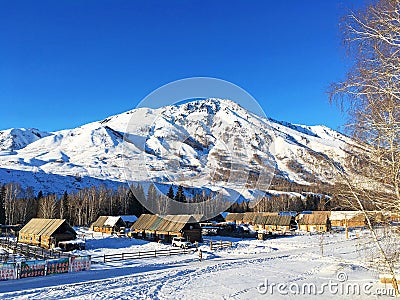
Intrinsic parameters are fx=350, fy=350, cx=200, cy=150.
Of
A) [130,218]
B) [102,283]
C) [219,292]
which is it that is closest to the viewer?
[219,292]

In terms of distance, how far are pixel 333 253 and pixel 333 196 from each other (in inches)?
930

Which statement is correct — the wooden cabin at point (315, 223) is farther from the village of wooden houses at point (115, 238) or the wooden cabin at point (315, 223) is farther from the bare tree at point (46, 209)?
the bare tree at point (46, 209)

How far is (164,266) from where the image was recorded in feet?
73.5

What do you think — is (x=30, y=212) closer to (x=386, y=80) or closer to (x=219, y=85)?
(x=219, y=85)

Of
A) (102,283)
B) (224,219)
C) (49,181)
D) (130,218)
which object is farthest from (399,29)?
(49,181)

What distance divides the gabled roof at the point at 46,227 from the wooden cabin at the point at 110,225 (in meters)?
12.5

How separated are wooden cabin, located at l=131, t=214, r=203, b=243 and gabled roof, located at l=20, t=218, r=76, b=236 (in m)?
9.26

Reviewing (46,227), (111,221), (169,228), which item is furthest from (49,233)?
(111,221)

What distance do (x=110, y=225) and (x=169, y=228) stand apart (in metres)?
13.5

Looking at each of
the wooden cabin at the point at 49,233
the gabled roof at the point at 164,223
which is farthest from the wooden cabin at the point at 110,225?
the wooden cabin at the point at 49,233

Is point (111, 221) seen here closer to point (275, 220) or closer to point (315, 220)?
point (275, 220)

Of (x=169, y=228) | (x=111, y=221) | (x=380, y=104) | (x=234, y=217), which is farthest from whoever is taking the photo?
(x=234, y=217)

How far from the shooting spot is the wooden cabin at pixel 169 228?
37000mm

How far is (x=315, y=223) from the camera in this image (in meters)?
55.0
